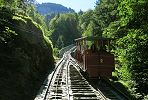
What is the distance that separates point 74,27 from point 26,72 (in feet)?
427

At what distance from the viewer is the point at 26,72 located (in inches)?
938

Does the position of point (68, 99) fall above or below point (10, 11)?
below

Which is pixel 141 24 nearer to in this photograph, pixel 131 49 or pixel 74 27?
pixel 131 49

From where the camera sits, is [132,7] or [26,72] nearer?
[132,7]

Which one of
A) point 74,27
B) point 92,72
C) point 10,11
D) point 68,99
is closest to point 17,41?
point 10,11

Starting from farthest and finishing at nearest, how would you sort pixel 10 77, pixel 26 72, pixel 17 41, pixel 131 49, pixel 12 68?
1. pixel 17 41
2. pixel 26 72
3. pixel 12 68
4. pixel 10 77
5. pixel 131 49

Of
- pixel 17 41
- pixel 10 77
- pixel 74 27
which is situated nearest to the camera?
pixel 10 77

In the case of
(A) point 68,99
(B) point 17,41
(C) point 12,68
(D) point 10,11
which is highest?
(D) point 10,11

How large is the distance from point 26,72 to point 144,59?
8.84 metres

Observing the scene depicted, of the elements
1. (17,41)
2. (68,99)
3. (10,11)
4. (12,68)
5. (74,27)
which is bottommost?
(68,99)

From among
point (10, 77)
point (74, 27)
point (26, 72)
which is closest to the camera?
point (10, 77)

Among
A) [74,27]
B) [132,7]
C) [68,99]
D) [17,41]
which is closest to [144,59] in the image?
[132,7]

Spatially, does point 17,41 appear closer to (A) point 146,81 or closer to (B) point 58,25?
(A) point 146,81

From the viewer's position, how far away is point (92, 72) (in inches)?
1057
